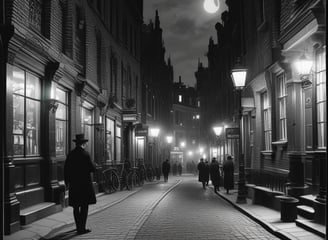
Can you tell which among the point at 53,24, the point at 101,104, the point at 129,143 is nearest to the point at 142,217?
the point at 53,24

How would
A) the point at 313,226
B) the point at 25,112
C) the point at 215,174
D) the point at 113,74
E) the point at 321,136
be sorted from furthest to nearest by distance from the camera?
the point at 113,74 → the point at 215,174 → the point at 25,112 → the point at 321,136 → the point at 313,226

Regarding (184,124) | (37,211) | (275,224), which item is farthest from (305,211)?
(184,124)

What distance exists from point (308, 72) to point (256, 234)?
3.91 m

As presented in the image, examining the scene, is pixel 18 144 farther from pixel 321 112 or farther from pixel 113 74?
pixel 113 74

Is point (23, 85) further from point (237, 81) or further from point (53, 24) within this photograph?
point (237, 81)

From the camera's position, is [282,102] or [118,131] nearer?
[282,102]

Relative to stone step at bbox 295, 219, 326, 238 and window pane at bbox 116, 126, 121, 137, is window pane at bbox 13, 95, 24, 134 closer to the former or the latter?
stone step at bbox 295, 219, 326, 238

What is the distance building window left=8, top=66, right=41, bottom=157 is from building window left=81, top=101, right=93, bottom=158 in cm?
568

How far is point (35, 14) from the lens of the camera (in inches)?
528

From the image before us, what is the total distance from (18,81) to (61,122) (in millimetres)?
4116

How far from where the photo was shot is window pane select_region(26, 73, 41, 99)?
40.1 feet

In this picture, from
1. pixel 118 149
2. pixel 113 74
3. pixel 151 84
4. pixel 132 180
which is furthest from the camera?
pixel 151 84

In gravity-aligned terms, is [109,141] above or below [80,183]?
above

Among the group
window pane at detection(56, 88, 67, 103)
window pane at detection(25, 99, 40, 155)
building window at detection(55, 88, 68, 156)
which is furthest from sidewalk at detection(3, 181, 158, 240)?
window pane at detection(56, 88, 67, 103)
